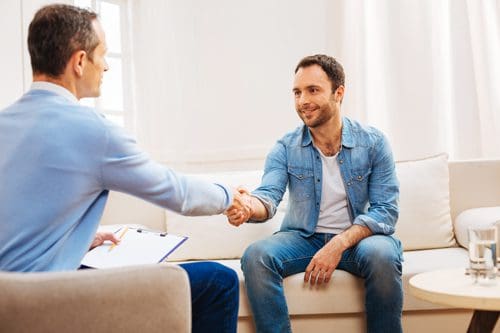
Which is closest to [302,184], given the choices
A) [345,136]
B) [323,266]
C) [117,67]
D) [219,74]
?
[345,136]

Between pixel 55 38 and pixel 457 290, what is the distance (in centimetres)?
117

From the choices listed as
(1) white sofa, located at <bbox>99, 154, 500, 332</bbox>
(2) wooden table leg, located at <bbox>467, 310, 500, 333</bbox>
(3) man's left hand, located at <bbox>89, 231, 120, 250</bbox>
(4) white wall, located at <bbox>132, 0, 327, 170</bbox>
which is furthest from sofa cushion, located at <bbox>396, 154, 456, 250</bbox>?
(3) man's left hand, located at <bbox>89, 231, 120, 250</bbox>

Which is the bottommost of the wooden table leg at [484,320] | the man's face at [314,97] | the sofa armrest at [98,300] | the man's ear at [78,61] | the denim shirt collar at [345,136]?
the wooden table leg at [484,320]

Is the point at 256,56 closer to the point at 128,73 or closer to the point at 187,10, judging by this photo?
the point at 187,10

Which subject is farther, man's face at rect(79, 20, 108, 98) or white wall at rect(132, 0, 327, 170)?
white wall at rect(132, 0, 327, 170)

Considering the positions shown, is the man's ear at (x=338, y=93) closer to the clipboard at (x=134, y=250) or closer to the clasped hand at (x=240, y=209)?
the clasped hand at (x=240, y=209)

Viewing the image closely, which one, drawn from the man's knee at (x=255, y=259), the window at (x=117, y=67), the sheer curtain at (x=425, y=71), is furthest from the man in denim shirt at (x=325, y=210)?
the window at (x=117, y=67)

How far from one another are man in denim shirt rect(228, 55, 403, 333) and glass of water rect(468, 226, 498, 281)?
0.45 meters

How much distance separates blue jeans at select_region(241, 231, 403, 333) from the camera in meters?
2.17

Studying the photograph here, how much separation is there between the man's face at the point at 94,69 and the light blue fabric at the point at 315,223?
91 cm

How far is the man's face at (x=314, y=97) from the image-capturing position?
8.57ft

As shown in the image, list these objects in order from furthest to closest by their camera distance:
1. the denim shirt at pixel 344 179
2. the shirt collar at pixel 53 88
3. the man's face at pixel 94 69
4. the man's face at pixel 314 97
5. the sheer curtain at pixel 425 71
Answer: the sheer curtain at pixel 425 71, the man's face at pixel 314 97, the denim shirt at pixel 344 179, the man's face at pixel 94 69, the shirt collar at pixel 53 88

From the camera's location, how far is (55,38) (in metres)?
1.54

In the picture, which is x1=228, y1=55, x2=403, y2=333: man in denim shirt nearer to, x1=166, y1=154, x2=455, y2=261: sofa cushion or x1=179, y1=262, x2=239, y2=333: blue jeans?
x1=166, y1=154, x2=455, y2=261: sofa cushion
